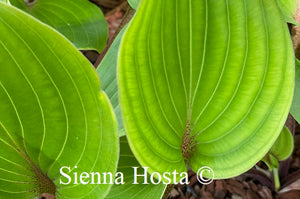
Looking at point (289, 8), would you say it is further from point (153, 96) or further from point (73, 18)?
point (73, 18)

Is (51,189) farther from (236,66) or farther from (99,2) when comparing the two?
(99,2)

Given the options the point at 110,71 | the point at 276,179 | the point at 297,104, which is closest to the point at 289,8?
the point at 297,104

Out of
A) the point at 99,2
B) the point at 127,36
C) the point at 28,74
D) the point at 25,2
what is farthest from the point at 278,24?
the point at 99,2

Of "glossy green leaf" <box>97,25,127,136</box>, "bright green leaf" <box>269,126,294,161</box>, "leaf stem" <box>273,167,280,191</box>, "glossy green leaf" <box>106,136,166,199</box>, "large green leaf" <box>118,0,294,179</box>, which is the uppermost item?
"large green leaf" <box>118,0,294,179</box>

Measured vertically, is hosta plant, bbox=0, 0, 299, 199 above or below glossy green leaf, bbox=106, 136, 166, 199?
above

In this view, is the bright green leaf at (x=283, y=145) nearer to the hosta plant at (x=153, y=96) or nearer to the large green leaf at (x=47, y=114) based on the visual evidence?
the hosta plant at (x=153, y=96)

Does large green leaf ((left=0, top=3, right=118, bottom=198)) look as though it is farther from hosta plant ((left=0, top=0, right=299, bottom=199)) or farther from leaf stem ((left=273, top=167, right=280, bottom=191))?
leaf stem ((left=273, top=167, right=280, bottom=191))

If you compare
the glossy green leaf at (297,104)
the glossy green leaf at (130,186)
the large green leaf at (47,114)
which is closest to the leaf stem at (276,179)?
the glossy green leaf at (297,104)

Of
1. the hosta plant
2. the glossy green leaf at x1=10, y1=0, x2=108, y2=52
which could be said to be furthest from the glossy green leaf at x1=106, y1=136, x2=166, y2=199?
the glossy green leaf at x1=10, y1=0, x2=108, y2=52
